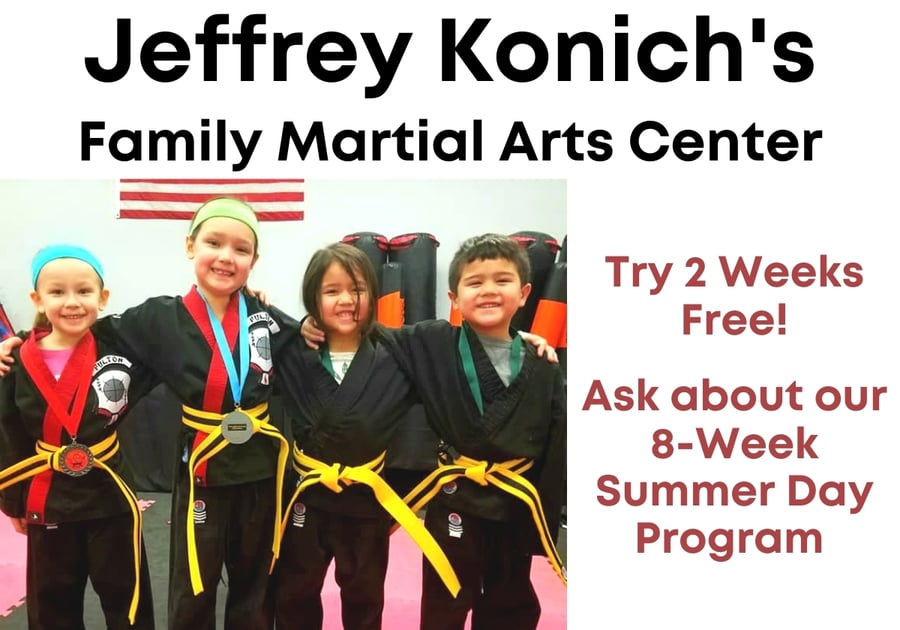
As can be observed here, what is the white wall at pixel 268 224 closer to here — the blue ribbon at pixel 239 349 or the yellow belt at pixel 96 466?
the blue ribbon at pixel 239 349

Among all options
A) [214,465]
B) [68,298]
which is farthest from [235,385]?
[68,298]

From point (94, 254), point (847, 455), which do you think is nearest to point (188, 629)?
point (94, 254)

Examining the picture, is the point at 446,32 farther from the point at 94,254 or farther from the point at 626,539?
the point at 626,539

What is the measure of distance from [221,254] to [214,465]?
0.43 metres

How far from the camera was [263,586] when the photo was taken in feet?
4.47

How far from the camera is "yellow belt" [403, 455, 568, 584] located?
1.35m

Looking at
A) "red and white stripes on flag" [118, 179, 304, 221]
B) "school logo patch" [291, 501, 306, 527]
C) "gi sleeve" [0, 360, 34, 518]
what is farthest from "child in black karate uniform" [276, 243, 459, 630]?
"gi sleeve" [0, 360, 34, 518]

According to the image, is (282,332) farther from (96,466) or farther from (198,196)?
(96,466)

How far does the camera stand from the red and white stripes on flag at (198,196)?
137cm

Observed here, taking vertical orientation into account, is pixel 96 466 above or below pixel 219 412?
below

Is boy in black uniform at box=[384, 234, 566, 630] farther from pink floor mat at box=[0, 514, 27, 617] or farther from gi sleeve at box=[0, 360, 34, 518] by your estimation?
pink floor mat at box=[0, 514, 27, 617]

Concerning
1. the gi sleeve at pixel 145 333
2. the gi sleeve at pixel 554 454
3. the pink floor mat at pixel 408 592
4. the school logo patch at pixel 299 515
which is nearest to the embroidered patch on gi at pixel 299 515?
the school logo patch at pixel 299 515

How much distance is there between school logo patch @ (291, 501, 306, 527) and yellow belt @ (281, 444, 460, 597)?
0.01 metres

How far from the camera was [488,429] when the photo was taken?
1345 mm
